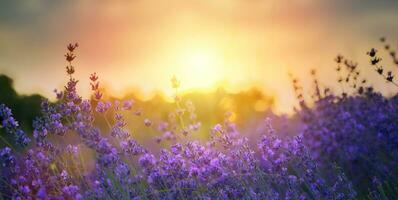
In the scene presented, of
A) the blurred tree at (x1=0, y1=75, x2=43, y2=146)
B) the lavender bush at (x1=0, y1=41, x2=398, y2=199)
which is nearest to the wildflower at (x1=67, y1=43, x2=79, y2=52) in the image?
the lavender bush at (x1=0, y1=41, x2=398, y2=199)

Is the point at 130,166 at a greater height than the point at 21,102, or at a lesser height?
lesser

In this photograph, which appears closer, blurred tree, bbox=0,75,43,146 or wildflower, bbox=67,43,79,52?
wildflower, bbox=67,43,79,52

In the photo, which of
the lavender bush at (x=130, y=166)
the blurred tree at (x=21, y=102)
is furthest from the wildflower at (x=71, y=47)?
the blurred tree at (x=21, y=102)

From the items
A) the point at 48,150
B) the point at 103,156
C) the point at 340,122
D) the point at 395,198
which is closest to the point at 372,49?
the point at 395,198

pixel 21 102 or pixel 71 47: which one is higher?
pixel 21 102

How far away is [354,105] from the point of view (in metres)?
5.88

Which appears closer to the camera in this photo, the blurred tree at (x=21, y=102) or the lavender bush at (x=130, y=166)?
the lavender bush at (x=130, y=166)

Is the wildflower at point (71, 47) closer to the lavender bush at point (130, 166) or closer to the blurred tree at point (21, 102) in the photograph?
the lavender bush at point (130, 166)

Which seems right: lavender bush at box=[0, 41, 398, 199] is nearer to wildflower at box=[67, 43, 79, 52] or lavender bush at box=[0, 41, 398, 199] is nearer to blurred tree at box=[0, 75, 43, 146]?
wildflower at box=[67, 43, 79, 52]

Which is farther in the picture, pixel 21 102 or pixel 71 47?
pixel 21 102

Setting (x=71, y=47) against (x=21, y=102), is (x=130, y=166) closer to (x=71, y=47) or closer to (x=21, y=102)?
(x=71, y=47)

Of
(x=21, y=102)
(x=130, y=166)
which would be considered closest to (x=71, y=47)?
(x=130, y=166)

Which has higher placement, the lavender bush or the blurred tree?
the blurred tree

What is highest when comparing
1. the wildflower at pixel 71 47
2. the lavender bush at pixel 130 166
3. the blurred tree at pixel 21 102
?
the blurred tree at pixel 21 102
